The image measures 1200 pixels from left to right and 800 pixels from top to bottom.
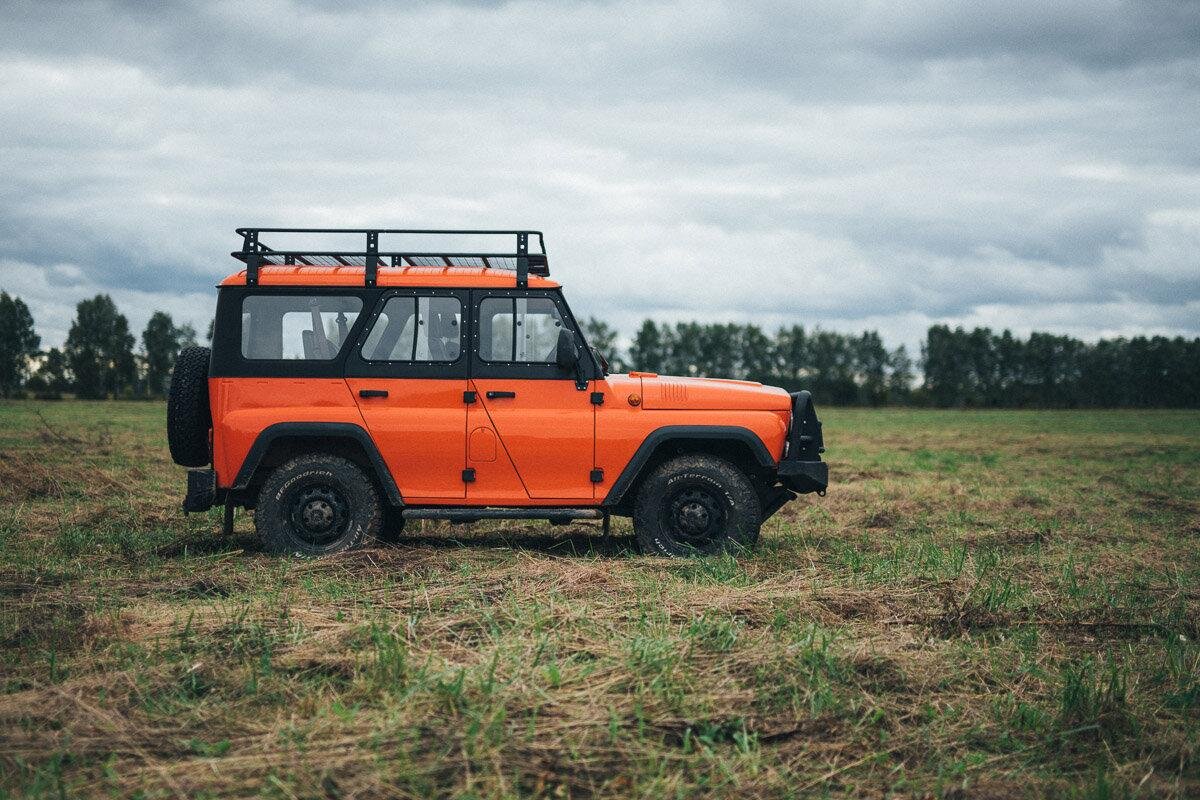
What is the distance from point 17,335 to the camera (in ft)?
316

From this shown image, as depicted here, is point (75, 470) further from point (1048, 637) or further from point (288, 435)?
point (1048, 637)

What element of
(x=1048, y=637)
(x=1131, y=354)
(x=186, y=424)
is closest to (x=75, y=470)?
(x=186, y=424)

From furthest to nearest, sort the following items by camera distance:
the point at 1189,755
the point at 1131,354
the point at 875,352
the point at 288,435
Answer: the point at 875,352, the point at 1131,354, the point at 288,435, the point at 1189,755

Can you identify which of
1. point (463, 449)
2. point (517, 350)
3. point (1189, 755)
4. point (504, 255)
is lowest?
point (1189, 755)

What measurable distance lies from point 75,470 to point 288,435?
710 cm

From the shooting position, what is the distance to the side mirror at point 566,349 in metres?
7.04

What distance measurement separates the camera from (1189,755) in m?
3.56


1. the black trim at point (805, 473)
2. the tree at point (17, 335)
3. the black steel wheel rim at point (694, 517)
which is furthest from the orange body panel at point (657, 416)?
the tree at point (17, 335)

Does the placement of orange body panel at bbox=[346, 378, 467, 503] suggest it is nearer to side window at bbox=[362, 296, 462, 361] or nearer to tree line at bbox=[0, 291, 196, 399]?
side window at bbox=[362, 296, 462, 361]

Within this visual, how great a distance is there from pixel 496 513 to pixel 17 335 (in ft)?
360

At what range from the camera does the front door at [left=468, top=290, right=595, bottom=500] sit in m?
7.26

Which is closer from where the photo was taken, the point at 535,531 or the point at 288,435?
the point at 288,435

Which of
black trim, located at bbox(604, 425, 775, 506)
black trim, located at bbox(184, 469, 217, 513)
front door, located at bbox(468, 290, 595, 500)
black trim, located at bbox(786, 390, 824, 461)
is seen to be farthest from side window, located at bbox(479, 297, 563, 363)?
black trim, located at bbox(184, 469, 217, 513)

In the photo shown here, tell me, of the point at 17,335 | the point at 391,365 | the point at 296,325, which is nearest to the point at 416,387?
the point at 391,365
